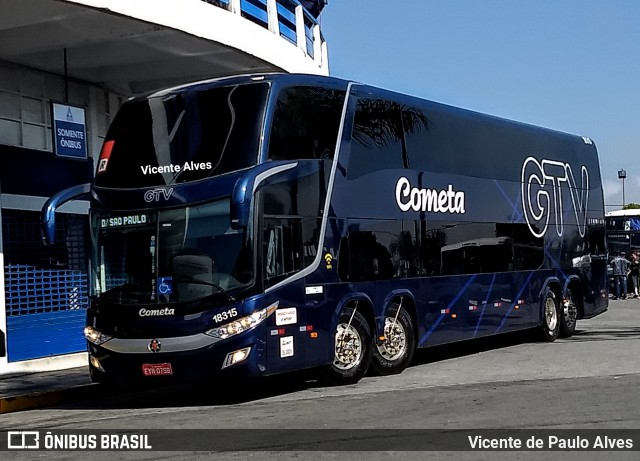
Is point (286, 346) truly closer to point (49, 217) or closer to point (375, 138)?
point (49, 217)

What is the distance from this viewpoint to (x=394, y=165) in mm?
14422

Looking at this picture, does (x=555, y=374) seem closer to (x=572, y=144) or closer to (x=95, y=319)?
(x=95, y=319)

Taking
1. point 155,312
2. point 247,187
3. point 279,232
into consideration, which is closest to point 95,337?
point 155,312

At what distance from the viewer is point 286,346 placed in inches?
474

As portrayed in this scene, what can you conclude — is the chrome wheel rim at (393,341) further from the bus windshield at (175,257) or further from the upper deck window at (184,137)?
the upper deck window at (184,137)

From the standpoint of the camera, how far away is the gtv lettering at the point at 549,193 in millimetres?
18094

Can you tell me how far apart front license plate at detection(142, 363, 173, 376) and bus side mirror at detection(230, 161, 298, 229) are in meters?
1.84

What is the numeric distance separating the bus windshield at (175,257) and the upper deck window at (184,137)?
467 millimetres

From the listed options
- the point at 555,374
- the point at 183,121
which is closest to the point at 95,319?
the point at 183,121

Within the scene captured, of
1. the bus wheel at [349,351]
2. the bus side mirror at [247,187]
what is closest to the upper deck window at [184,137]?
the bus side mirror at [247,187]

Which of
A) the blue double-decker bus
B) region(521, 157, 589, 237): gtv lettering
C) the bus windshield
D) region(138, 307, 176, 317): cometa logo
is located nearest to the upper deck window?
the blue double-decker bus

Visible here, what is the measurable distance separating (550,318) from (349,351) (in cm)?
686

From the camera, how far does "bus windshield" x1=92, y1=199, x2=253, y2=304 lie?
37.9 feet

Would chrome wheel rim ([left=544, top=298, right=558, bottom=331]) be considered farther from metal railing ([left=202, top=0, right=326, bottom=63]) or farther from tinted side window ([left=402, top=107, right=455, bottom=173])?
metal railing ([left=202, top=0, right=326, bottom=63])
